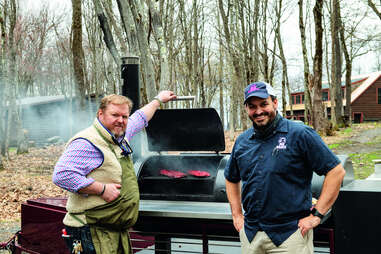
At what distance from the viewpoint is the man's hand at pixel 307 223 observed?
2164 mm

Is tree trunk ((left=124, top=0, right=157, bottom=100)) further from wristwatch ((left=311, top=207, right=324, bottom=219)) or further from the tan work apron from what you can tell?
A: wristwatch ((left=311, top=207, right=324, bottom=219))

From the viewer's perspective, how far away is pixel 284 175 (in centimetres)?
221

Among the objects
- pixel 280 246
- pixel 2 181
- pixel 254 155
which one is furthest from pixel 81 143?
pixel 2 181

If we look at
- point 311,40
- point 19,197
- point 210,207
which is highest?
point 311,40

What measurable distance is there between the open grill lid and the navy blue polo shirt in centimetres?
151

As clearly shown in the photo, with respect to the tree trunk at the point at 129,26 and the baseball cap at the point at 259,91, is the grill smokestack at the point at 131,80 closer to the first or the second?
the baseball cap at the point at 259,91

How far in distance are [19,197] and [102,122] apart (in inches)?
274

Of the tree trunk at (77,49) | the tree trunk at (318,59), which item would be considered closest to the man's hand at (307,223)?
the tree trunk at (77,49)

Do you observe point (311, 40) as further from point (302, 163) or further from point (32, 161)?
point (302, 163)

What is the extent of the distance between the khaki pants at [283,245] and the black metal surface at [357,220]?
61 cm

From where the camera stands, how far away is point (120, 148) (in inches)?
108

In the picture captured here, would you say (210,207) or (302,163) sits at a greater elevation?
(302,163)

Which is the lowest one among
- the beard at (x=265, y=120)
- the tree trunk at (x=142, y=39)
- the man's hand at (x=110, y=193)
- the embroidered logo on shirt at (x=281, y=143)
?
the man's hand at (x=110, y=193)

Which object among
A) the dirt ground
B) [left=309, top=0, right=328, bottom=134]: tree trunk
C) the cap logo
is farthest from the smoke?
the cap logo
